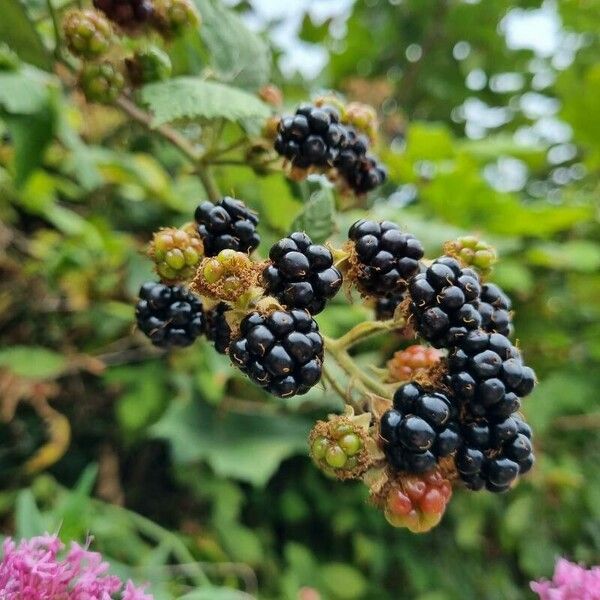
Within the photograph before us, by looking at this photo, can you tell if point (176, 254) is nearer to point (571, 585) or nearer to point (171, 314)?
point (171, 314)

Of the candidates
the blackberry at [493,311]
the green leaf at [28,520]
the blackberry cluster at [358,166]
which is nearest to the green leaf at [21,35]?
the blackberry cluster at [358,166]

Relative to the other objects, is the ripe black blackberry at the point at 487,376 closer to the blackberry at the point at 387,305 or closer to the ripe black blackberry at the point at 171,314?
the blackberry at the point at 387,305

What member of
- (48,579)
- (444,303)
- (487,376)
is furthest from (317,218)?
(48,579)

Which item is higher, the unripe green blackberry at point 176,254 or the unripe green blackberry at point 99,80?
the unripe green blackberry at point 99,80

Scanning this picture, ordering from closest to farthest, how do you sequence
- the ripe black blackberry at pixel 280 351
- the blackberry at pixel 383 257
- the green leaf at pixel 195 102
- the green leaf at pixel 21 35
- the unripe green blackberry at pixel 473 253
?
the ripe black blackberry at pixel 280 351 < the blackberry at pixel 383 257 < the unripe green blackberry at pixel 473 253 < the green leaf at pixel 195 102 < the green leaf at pixel 21 35

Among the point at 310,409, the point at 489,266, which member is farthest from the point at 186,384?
the point at 489,266

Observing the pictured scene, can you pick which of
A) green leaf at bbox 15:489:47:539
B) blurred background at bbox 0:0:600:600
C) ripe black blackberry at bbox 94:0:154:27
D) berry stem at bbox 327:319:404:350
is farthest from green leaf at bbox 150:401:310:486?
ripe black blackberry at bbox 94:0:154:27

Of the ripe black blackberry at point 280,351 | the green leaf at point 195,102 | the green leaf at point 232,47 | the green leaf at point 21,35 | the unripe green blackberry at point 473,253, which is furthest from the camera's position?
the green leaf at point 232,47
